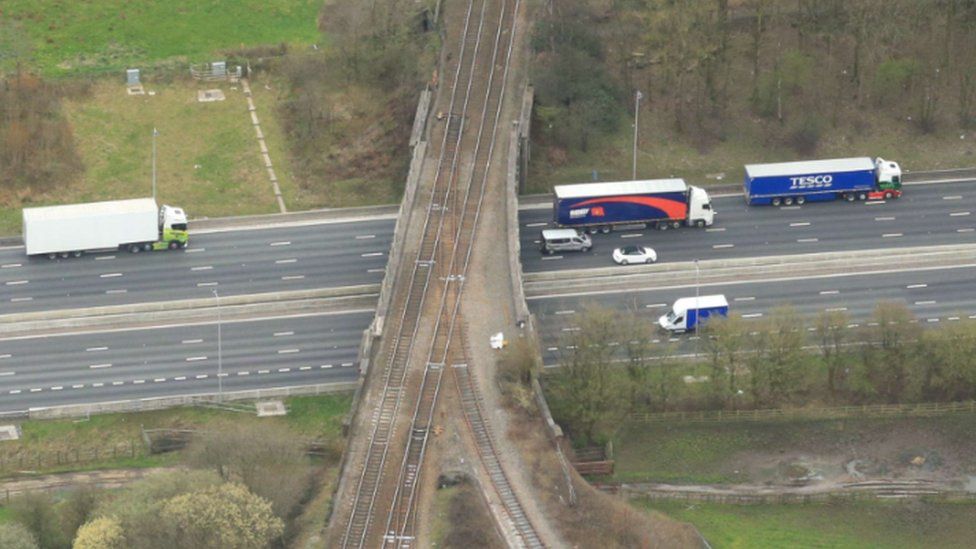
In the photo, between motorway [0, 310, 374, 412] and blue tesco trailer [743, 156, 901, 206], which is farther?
blue tesco trailer [743, 156, 901, 206]

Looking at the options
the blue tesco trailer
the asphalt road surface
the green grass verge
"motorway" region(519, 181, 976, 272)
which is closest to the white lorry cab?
the asphalt road surface

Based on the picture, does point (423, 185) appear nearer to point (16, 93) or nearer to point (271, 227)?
point (271, 227)

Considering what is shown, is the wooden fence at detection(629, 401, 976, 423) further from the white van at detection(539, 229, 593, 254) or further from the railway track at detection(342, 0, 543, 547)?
the white van at detection(539, 229, 593, 254)

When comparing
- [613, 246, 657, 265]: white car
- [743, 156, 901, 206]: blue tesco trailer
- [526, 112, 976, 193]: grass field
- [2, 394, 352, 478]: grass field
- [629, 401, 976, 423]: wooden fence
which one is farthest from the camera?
[526, 112, 976, 193]: grass field

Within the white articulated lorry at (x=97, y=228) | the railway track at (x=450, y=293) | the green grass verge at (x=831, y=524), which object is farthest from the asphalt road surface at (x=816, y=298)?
the white articulated lorry at (x=97, y=228)

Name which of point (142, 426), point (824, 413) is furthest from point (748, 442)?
point (142, 426)

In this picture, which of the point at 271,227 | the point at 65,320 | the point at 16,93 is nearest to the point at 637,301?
the point at 271,227

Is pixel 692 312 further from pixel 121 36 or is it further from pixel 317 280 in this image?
pixel 121 36

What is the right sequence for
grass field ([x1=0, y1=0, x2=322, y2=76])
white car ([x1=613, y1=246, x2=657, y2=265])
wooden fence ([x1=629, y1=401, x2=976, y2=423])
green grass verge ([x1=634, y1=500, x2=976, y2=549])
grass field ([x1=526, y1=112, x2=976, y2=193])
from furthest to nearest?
grass field ([x1=0, y1=0, x2=322, y2=76]) → grass field ([x1=526, y1=112, x2=976, y2=193]) → white car ([x1=613, y1=246, x2=657, y2=265]) → wooden fence ([x1=629, y1=401, x2=976, y2=423]) → green grass verge ([x1=634, y1=500, x2=976, y2=549])
